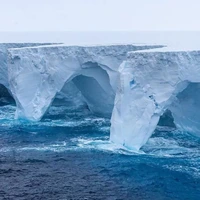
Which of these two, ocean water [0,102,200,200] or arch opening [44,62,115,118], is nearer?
ocean water [0,102,200,200]

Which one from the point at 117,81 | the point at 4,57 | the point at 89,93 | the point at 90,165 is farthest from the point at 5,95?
the point at 90,165

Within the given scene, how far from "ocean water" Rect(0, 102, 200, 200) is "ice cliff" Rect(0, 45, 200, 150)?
0.97 meters

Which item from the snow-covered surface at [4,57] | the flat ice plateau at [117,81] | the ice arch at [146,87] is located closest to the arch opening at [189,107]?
the flat ice plateau at [117,81]

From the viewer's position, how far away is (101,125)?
17984mm

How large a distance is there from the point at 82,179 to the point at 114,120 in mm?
3697

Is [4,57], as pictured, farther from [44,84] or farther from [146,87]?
[146,87]

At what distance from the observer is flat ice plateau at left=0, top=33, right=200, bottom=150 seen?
1433 centimetres

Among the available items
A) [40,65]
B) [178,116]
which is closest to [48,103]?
[40,65]

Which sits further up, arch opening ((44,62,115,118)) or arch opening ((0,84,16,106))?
arch opening ((44,62,115,118))

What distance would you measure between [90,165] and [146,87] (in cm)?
372

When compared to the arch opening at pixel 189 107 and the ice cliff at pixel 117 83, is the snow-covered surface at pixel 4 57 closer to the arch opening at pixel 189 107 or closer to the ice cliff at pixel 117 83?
the ice cliff at pixel 117 83

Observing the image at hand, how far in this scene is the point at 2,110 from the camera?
21.4 m

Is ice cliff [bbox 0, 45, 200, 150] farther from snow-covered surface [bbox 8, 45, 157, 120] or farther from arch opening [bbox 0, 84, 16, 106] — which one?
arch opening [bbox 0, 84, 16, 106]

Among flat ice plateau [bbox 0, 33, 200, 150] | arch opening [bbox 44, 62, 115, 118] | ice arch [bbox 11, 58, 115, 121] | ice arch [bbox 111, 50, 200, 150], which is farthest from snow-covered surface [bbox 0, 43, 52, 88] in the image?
ice arch [bbox 111, 50, 200, 150]
